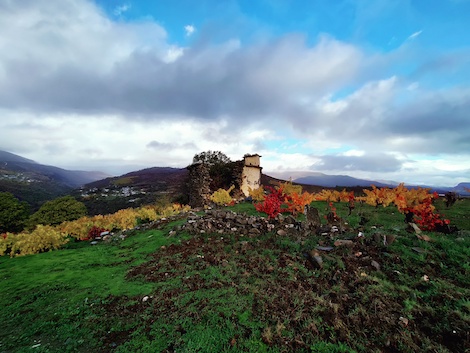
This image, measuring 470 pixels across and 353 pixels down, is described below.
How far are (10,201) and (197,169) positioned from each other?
16.3m

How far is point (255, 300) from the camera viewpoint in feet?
11.9

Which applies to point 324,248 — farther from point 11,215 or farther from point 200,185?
point 11,215

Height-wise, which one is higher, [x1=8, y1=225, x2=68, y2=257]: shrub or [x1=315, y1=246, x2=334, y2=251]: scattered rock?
[x1=315, y1=246, x2=334, y2=251]: scattered rock

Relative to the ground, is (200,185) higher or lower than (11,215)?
higher

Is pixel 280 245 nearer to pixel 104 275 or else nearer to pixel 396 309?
pixel 396 309

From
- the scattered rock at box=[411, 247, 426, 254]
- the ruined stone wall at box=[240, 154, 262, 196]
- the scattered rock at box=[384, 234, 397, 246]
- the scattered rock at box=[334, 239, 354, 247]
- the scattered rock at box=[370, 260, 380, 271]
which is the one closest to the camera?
the scattered rock at box=[370, 260, 380, 271]

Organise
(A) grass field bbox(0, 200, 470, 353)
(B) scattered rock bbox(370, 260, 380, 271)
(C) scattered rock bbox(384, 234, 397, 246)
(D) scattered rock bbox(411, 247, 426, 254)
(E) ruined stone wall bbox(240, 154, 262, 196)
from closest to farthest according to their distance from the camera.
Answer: (A) grass field bbox(0, 200, 470, 353) < (B) scattered rock bbox(370, 260, 380, 271) < (D) scattered rock bbox(411, 247, 426, 254) < (C) scattered rock bbox(384, 234, 397, 246) < (E) ruined stone wall bbox(240, 154, 262, 196)

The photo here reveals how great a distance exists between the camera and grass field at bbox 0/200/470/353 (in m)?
2.79

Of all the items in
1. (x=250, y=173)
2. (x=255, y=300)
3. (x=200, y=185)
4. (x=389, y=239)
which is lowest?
(x=255, y=300)

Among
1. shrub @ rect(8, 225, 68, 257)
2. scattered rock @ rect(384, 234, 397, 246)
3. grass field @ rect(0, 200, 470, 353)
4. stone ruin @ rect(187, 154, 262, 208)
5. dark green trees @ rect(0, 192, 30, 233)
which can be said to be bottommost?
dark green trees @ rect(0, 192, 30, 233)

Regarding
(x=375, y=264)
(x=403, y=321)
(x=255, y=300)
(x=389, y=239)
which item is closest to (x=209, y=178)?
(x=389, y=239)

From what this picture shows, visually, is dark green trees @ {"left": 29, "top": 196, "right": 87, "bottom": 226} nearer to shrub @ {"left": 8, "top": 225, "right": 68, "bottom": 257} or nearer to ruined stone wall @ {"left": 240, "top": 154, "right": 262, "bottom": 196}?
shrub @ {"left": 8, "top": 225, "right": 68, "bottom": 257}

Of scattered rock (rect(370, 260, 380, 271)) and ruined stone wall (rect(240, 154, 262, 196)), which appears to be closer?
scattered rock (rect(370, 260, 380, 271))

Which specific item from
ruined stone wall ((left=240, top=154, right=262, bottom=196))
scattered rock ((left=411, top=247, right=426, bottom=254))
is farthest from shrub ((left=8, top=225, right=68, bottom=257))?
ruined stone wall ((left=240, top=154, right=262, bottom=196))
